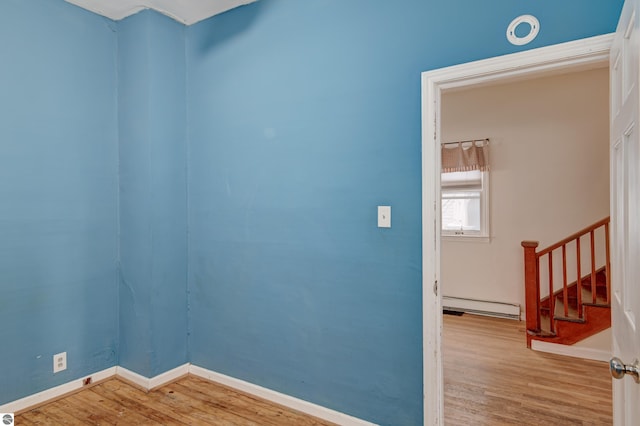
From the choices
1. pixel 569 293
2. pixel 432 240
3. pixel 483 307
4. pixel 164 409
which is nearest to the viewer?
pixel 432 240

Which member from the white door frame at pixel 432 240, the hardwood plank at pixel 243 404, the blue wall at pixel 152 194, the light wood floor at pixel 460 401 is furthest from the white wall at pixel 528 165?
the blue wall at pixel 152 194

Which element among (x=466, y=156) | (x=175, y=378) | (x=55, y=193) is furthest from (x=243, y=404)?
(x=466, y=156)

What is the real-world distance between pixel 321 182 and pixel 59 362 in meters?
2.20

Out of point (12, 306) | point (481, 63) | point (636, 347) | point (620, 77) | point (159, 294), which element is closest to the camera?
point (636, 347)

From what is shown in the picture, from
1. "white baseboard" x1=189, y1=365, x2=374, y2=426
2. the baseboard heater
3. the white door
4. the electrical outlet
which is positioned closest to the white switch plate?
the white door

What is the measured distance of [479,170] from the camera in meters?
4.89

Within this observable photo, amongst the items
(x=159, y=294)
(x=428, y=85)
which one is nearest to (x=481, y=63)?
(x=428, y=85)

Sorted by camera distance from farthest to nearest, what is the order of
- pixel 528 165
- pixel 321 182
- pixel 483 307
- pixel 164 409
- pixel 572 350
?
pixel 483 307 < pixel 528 165 < pixel 572 350 < pixel 164 409 < pixel 321 182

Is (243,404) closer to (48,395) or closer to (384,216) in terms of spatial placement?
(48,395)

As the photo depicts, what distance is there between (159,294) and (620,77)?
2.90 meters

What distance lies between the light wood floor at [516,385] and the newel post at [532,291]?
224 millimetres

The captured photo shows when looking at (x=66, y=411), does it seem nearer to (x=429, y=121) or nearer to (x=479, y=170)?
(x=429, y=121)

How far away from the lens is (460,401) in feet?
8.82

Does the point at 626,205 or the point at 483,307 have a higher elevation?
the point at 626,205
